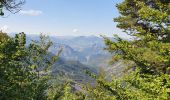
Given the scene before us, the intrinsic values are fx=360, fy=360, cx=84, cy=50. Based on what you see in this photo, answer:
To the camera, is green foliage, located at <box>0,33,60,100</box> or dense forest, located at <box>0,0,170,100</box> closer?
dense forest, located at <box>0,0,170,100</box>

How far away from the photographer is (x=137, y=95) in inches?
369

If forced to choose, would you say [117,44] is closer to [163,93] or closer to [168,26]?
[168,26]

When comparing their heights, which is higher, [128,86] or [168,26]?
[168,26]

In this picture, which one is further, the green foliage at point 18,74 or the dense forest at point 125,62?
the green foliage at point 18,74

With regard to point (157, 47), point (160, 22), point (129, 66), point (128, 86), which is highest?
point (160, 22)

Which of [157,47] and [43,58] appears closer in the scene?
[157,47]

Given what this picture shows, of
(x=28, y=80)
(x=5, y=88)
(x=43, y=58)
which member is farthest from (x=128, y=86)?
(x=43, y=58)

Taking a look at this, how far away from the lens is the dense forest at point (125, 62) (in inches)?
383

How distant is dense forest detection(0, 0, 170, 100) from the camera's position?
31.9ft

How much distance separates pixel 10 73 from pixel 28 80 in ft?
7.91

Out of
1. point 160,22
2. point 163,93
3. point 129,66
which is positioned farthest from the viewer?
point 129,66

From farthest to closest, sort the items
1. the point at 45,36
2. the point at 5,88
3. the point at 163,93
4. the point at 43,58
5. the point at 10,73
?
1. the point at 45,36
2. the point at 43,58
3. the point at 10,73
4. the point at 5,88
5. the point at 163,93

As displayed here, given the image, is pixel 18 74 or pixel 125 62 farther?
pixel 125 62

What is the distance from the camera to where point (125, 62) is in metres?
19.3
